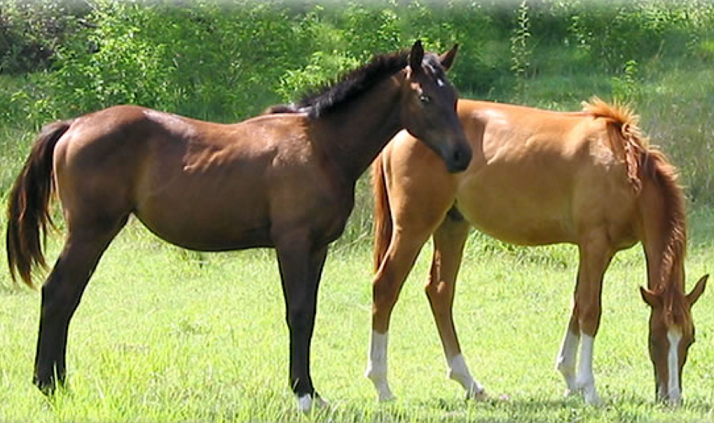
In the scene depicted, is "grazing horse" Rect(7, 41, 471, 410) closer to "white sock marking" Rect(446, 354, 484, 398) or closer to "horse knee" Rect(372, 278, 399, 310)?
"horse knee" Rect(372, 278, 399, 310)

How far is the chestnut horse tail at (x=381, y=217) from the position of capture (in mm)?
8648

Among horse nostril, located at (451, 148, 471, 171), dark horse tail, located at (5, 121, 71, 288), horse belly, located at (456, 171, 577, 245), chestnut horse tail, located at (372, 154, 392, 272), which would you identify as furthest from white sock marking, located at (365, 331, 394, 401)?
dark horse tail, located at (5, 121, 71, 288)

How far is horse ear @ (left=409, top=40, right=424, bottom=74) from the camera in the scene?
6.95 m

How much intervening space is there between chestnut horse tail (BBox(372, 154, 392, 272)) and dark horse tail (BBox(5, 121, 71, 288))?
2.28 m

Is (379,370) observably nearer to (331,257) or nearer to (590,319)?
(590,319)

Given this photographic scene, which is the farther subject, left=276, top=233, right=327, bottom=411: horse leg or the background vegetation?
the background vegetation

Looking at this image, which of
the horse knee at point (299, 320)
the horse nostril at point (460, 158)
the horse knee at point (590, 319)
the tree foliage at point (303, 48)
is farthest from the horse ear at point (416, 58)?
the tree foliage at point (303, 48)

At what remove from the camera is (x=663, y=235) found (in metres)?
7.75

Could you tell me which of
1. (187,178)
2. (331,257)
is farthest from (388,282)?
(331,257)

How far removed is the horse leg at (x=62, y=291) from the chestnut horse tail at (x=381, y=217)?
2194 millimetres

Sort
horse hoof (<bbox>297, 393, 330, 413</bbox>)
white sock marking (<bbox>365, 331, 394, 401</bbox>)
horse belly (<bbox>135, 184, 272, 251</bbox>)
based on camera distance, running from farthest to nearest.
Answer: white sock marking (<bbox>365, 331, 394, 401</bbox>) < horse belly (<bbox>135, 184, 272, 251</bbox>) < horse hoof (<bbox>297, 393, 330, 413</bbox>)

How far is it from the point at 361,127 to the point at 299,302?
39.1 inches

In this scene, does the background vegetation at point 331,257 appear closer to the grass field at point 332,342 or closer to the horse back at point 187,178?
the grass field at point 332,342

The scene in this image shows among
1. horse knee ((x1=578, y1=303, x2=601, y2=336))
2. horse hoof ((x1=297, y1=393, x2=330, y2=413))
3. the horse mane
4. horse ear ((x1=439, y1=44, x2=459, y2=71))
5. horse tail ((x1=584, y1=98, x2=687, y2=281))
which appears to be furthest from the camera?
horse knee ((x1=578, y1=303, x2=601, y2=336))
